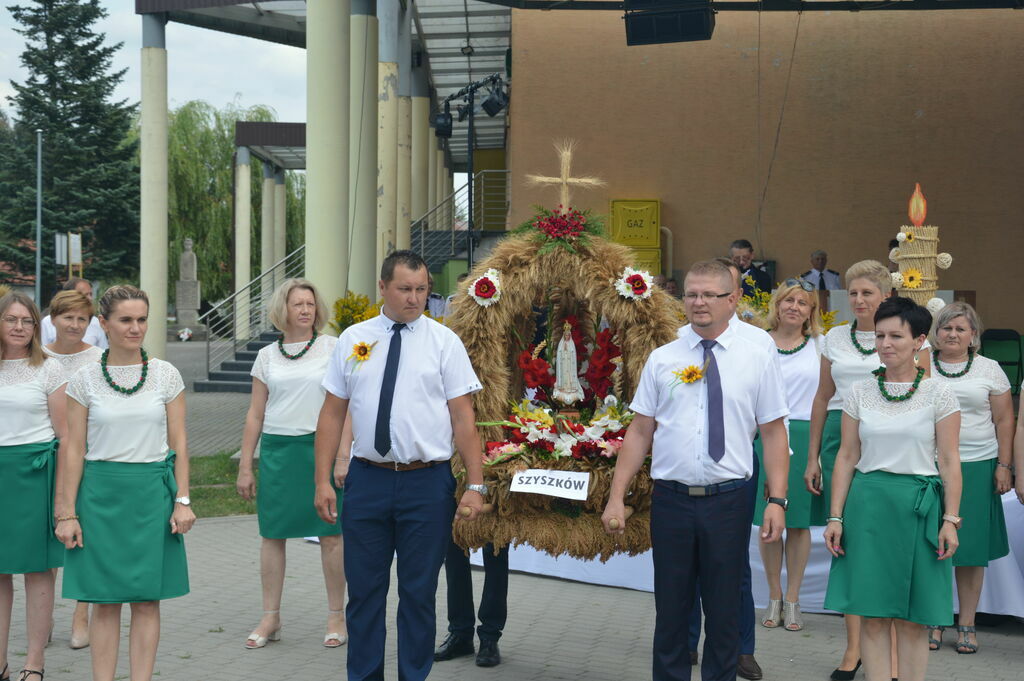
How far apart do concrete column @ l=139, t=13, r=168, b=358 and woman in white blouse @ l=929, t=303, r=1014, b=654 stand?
1749 centimetres

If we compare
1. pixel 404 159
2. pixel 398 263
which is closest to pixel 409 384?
pixel 398 263

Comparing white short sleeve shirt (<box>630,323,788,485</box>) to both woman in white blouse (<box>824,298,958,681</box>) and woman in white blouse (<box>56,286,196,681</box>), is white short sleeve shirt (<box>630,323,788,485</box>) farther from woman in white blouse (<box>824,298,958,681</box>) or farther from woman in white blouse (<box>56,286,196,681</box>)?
woman in white blouse (<box>56,286,196,681</box>)

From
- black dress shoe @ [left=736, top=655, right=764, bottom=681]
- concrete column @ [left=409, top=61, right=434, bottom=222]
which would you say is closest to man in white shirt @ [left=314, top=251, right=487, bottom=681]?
black dress shoe @ [left=736, top=655, right=764, bottom=681]

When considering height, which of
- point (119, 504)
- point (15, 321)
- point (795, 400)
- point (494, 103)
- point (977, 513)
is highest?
point (494, 103)

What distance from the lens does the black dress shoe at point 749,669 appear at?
593 cm

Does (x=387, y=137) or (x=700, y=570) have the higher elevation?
(x=387, y=137)

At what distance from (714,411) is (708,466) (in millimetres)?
234

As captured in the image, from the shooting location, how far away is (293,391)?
6.52 metres

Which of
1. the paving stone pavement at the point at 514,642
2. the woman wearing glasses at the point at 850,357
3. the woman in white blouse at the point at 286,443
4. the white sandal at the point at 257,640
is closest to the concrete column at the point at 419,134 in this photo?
the paving stone pavement at the point at 514,642

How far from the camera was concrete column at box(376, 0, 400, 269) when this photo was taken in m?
22.2

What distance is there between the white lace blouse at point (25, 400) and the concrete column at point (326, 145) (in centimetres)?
789

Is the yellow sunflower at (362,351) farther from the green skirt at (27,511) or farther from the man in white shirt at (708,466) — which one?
the green skirt at (27,511)

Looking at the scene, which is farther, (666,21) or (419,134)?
(419,134)

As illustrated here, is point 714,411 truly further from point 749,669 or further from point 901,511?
point 749,669
